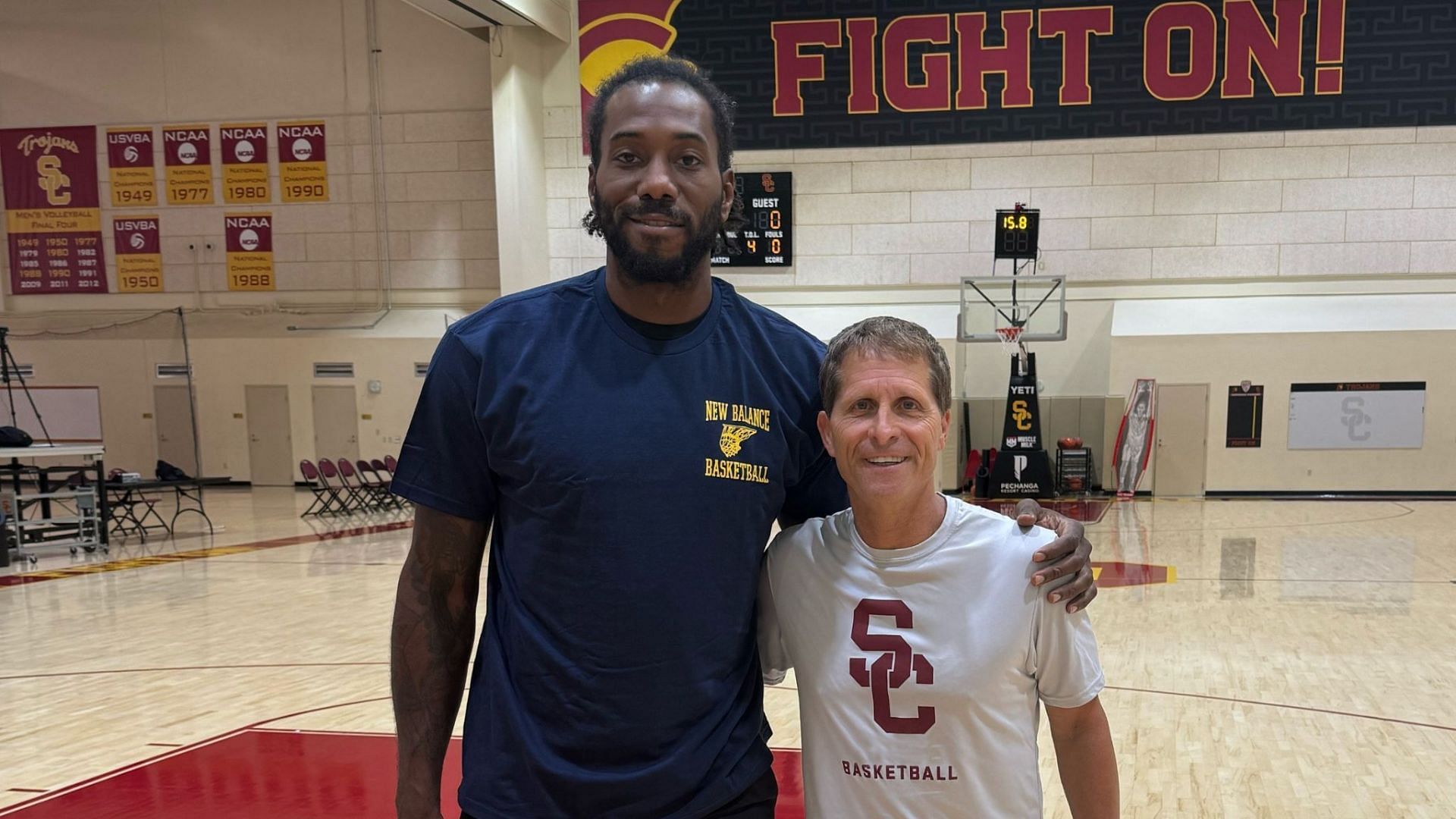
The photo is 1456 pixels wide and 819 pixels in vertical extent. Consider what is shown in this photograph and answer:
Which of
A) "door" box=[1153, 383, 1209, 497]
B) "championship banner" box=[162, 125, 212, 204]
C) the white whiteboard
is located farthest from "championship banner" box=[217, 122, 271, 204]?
"door" box=[1153, 383, 1209, 497]

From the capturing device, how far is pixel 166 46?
16641 mm

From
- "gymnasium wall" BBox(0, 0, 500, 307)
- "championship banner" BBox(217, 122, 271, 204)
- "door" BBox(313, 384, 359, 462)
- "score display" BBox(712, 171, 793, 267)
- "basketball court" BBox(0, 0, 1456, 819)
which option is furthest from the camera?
"championship banner" BBox(217, 122, 271, 204)

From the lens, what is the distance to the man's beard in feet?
4.72

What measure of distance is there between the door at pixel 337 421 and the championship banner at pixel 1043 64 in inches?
272

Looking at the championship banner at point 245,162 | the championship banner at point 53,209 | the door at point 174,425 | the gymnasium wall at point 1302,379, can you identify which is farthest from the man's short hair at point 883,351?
the championship banner at point 53,209

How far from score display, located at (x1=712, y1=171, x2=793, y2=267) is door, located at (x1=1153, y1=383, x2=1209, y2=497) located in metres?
5.70

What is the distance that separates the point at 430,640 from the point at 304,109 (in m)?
17.1

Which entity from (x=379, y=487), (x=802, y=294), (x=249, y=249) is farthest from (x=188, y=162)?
(x=802, y=294)

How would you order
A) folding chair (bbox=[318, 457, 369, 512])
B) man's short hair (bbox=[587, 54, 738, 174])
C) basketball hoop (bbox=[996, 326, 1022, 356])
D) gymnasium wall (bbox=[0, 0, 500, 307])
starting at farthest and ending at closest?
gymnasium wall (bbox=[0, 0, 500, 307]) < folding chair (bbox=[318, 457, 369, 512]) < basketball hoop (bbox=[996, 326, 1022, 356]) < man's short hair (bbox=[587, 54, 738, 174])

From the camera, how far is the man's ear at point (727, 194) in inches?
61.1

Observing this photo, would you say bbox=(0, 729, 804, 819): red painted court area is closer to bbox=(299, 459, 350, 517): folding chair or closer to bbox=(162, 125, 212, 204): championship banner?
bbox=(299, 459, 350, 517): folding chair

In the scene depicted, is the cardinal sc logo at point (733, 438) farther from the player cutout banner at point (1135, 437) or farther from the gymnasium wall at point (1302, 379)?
the gymnasium wall at point (1302, 379)

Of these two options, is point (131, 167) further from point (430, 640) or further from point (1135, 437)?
point (430, 640)

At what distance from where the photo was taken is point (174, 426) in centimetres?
1686
